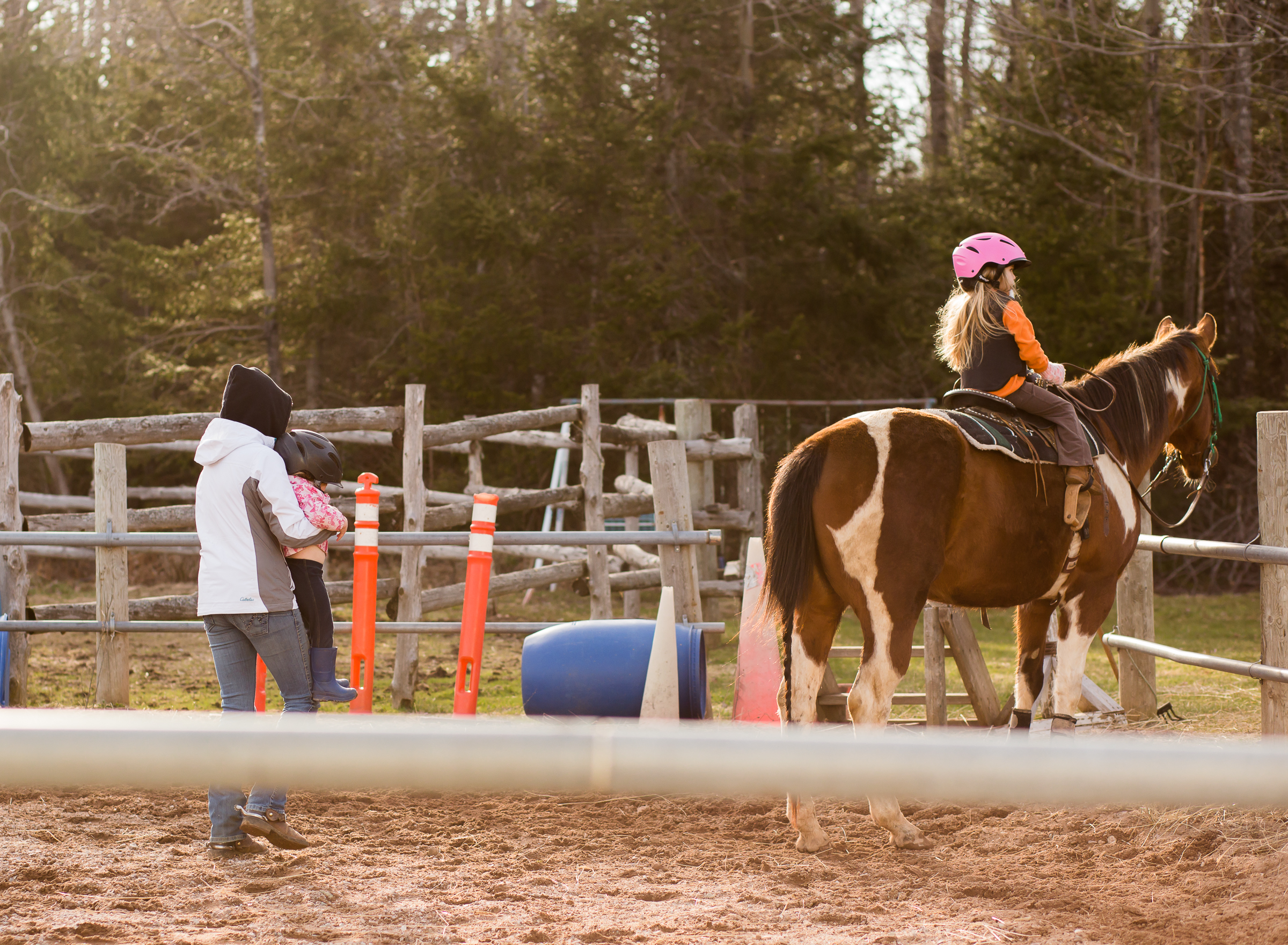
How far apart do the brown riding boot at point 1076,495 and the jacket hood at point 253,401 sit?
119 inches

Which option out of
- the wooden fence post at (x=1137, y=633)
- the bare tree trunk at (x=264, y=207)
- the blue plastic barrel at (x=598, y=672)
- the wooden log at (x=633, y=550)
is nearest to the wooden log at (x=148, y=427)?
the wooden log at (x=633, y=550)

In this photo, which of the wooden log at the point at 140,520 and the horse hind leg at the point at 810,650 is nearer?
the horse hind leg at the point at 810,650

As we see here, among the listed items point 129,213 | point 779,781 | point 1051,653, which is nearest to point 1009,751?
point 779,781

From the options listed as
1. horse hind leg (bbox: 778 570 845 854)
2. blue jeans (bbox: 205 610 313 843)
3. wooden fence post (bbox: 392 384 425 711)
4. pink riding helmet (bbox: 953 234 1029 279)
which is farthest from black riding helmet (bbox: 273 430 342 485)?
wooden fence post (bbox: 392 384 425 711)

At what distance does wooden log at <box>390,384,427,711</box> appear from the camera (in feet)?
23.4

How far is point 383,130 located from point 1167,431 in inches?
584

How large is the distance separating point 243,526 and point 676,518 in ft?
8.86

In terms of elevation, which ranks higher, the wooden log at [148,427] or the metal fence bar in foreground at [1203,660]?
the wooden log at [148,427]

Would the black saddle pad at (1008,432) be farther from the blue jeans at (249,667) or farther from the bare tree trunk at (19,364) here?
the bare tree trunk at (19,364)

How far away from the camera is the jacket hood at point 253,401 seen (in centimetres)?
416

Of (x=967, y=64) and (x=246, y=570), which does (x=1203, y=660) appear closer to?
(x=246, y=570)

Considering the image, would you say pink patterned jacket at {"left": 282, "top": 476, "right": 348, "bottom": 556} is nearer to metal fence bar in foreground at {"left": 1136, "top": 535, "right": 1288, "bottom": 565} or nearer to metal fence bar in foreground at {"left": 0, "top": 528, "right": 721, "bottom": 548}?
metal fence bar in foreground at {"left": 0, "top": 528, "right": 721, "bottom": 548}

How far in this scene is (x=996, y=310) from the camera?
4641 mm

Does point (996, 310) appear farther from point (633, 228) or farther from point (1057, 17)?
point (633, 228)
